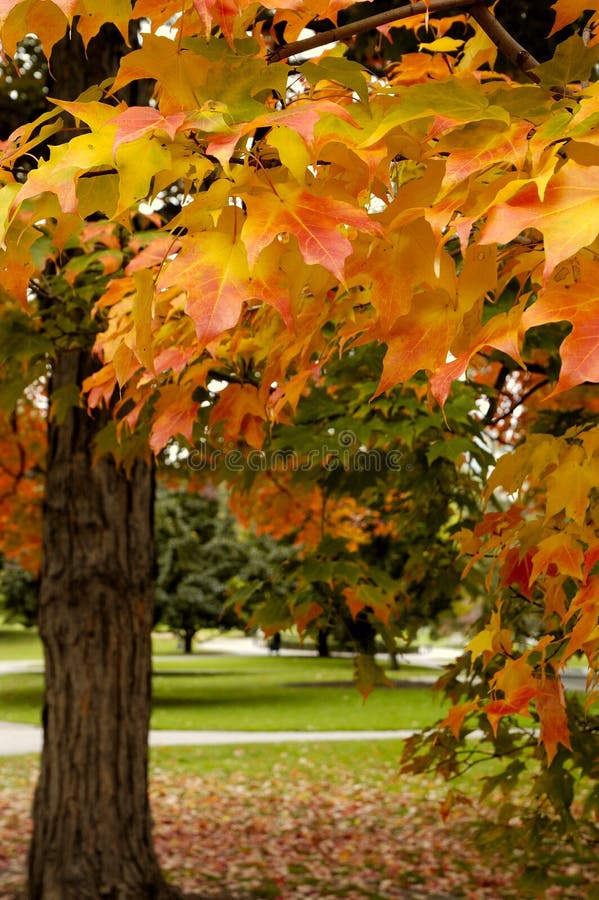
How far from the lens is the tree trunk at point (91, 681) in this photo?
16.0 ft

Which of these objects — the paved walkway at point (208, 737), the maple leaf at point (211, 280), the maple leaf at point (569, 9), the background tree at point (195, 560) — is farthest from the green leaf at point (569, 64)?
the background tree at point (195, 560)

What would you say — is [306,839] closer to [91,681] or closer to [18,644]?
[91,681]

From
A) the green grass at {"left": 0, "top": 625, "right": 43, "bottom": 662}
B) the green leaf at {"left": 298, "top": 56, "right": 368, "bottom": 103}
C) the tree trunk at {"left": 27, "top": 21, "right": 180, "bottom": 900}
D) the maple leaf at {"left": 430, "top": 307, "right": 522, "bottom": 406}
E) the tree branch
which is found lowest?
the green grass at {"left": 0, "top": 625, "right": 43, "bottom": 662}

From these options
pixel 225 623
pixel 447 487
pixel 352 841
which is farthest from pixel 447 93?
pixel 225 623

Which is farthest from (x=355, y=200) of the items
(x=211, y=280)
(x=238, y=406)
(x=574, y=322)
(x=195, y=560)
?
(x=195, y=560)

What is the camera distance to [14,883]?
6.20 m

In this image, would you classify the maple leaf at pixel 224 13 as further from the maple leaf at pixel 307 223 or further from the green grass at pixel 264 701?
the green grass at pixel 264 701

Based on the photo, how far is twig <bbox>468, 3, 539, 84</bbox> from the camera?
176cm

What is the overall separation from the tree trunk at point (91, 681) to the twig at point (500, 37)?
11.3 feet

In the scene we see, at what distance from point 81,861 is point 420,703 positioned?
43.1 ft

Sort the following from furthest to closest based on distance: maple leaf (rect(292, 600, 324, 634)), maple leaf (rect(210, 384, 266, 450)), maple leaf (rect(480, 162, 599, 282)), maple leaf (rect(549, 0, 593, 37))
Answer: maple leaf (rect(292, 600, 324, 634)) → maple leaf (rect(210, 384, 266, 450)) → maple leaf (rect(549, 0, 593, 37)) → maple leaf (rect(480, 162, 599, 282))

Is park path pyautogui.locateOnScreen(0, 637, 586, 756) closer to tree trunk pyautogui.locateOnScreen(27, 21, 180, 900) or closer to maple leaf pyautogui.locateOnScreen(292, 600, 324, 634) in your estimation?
tree trunk pyautogui.locateOnScreen(27, 21, 180, 900)

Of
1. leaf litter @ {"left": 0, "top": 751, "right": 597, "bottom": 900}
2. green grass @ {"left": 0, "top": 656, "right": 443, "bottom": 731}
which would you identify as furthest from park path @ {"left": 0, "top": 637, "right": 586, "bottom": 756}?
leaf litter @ {"left": 0, "top": 751, "right": 597, "bottom": 900}

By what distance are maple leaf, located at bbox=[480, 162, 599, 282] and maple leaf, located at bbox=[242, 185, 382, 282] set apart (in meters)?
0.19
